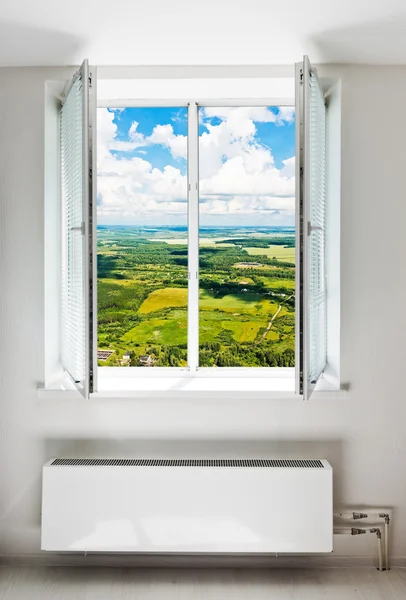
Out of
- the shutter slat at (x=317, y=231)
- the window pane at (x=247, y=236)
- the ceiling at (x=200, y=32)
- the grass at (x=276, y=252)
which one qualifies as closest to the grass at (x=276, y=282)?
the window pane at (x=247, y=236)

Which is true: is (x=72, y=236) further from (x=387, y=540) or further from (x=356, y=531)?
(x=387, y=540)

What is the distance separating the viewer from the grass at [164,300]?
2.82 m

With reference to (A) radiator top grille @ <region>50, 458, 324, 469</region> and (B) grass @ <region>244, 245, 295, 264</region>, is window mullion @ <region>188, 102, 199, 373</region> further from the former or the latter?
(A) radiator top grille @ <region>50, 458, 324, 469</region>

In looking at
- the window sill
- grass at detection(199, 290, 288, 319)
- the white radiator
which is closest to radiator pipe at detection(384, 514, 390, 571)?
the white radiator

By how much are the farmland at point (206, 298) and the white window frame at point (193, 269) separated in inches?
1.5

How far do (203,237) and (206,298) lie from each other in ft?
1.04

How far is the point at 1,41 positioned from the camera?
2207 mm

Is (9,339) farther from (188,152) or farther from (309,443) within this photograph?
(309,443)

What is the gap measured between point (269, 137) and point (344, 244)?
719 mm

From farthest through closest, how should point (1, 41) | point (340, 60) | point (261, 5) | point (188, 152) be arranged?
point (188, 152) < point (340, 60) < point (1, 41) < point (261, 5)

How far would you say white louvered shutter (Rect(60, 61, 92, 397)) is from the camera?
2.08m

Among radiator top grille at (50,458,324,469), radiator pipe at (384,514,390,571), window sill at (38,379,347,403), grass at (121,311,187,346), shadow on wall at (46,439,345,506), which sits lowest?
radiator pipe at (384,514,390,571)

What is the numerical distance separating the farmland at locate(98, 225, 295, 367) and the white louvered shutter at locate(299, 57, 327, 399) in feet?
1.04

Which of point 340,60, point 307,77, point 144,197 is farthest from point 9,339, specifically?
point 340,60
